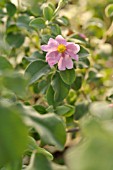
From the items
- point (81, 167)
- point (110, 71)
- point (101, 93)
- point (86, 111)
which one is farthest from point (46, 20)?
point (81, 167)

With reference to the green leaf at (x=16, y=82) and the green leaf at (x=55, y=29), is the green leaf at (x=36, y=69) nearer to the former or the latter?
the green leaf at (x=55, y=29)

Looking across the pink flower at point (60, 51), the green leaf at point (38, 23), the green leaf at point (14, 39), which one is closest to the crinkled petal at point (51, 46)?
the pink flower at point (60, 51)

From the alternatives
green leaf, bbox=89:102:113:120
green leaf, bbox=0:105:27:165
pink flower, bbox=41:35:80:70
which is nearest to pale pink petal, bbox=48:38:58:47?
pink flower, bbox=41:35:80:70

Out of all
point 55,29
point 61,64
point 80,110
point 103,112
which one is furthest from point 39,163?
point 80,110

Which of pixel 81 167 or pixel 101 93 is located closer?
pixel 81 167

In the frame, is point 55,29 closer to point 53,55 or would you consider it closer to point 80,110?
point 53,55

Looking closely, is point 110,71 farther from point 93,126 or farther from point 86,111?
point 93,126
